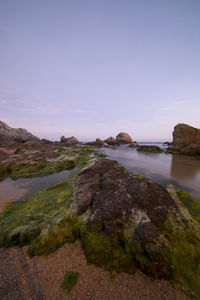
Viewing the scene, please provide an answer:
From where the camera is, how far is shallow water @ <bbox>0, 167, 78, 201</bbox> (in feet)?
21.2

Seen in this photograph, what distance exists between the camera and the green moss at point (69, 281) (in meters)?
2.19

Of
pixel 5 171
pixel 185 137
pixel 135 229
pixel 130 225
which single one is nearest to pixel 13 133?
pixel 5 171

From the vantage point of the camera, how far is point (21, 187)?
7551mm

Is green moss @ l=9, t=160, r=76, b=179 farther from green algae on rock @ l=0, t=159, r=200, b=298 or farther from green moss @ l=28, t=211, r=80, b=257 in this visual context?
green moss @ l=28, t=211, r=80, b=257

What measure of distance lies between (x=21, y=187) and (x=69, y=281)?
23.5 feet

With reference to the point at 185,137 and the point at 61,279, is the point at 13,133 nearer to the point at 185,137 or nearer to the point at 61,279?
the point at 61,279

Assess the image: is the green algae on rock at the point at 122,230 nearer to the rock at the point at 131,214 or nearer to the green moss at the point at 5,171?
the rock at the point at 131,214

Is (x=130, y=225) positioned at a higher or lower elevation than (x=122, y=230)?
higher

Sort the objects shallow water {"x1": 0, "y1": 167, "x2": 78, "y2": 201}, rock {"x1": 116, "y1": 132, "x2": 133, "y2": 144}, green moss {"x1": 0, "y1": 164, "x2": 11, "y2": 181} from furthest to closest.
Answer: rock {"x1": 116, "y1": 132, "x2": 133, "y2": 144} → green moss {"x1": 0, "y1": 164, "x2": 11, "y2": 181} → shallow water {"x1": 0, "y1": 167, "x2": 78, "y2": 201}

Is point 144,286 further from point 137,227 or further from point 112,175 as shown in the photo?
point 112,175

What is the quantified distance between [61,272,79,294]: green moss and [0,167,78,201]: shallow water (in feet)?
17.4

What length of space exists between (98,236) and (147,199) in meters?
2.07

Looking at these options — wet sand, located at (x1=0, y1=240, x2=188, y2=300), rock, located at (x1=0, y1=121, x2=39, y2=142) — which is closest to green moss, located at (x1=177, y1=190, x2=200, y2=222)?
wet sand, located at (x1=0, y1=240, x2=188, y2=300)

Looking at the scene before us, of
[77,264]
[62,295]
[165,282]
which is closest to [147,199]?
[165,282]
